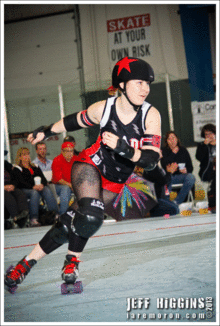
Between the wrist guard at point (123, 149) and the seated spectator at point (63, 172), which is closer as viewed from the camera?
the wrist guard at point (123, 149)

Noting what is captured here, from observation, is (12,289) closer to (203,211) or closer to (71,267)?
(71,267)

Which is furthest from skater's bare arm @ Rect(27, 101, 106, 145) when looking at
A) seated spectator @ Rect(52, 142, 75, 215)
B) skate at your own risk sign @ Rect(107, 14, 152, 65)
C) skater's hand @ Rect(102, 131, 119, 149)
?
skate at your own risk sign @ Rect(107, 14, 152, 65)

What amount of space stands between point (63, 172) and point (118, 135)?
3145 mm

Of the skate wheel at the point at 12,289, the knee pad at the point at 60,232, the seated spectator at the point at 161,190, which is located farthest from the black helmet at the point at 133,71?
the seated spectator at the point at 161,190

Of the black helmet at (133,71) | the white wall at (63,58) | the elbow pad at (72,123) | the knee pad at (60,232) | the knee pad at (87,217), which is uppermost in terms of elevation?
the white wall at (63,58)

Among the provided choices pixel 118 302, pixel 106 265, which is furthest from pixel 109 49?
pixel 118 302

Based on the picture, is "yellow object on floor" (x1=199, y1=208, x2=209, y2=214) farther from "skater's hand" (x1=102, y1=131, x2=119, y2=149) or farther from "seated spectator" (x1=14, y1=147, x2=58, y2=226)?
"skater's hand" (x1=102, y1=131, x2=119, y2=149)

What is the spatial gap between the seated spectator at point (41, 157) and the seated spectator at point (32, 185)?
0.26 m

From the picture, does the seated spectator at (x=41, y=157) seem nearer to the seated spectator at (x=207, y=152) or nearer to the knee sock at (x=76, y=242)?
the seated spectator at (x=207, y=152)

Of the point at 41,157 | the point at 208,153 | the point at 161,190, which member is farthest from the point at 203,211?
the point at 41,157

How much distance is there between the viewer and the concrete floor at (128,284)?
143 centimetres

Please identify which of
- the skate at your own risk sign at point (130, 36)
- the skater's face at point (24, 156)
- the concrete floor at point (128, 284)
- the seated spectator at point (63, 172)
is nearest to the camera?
the concrete floor at point (128, 284)

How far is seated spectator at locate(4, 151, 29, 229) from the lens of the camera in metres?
4.72

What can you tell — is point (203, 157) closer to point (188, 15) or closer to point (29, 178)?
point (29, 178)
